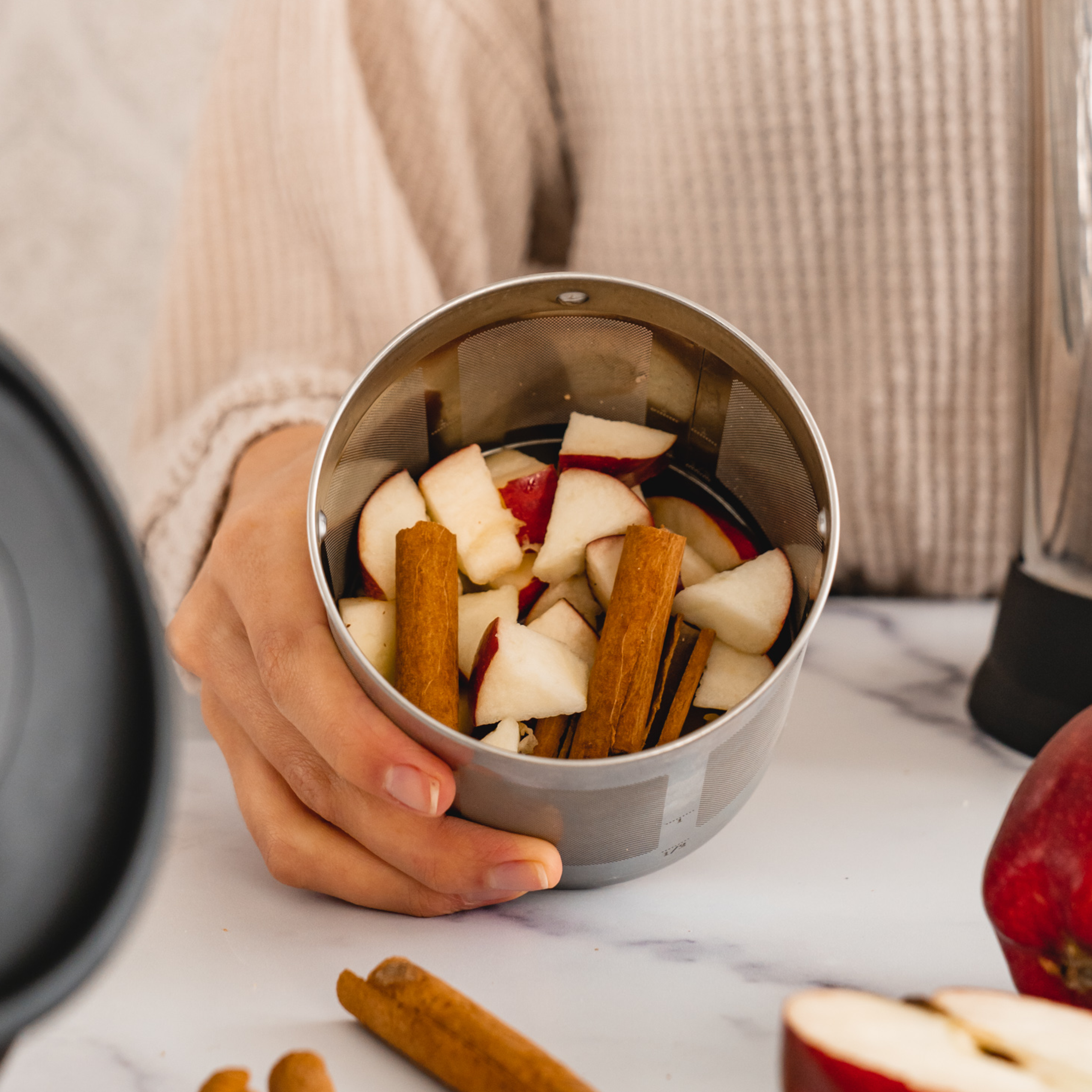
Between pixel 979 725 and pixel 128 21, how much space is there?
3.12ft

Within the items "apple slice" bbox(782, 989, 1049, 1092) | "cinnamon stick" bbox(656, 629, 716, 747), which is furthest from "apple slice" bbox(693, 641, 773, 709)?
"apple slice" bbox(782, 989, 1049, 1092)

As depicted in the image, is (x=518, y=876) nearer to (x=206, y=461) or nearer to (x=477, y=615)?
(x=477, y=615)

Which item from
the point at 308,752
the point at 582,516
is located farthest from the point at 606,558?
the point at 308,752

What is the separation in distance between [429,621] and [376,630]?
0.03 metres

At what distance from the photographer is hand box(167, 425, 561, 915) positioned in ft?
0.95

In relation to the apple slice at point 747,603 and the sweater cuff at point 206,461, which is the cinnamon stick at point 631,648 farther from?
the sweater cuff at point 206,461

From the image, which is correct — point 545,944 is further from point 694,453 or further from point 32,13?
point 32,13

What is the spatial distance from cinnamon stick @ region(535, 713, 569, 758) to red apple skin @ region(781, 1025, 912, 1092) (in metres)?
0.12

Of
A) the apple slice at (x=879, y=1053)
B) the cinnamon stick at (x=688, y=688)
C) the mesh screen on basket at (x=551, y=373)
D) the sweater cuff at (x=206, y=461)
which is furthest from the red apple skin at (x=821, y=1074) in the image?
the sweater cuff at (x=206, y=461)

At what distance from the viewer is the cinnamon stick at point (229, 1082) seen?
0.24 meters

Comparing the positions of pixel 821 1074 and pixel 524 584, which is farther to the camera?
pixel 524 584

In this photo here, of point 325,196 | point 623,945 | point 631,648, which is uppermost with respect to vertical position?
point 325,196

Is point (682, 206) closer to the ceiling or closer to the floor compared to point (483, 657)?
closer to the ceiling

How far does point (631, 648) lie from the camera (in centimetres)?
31
